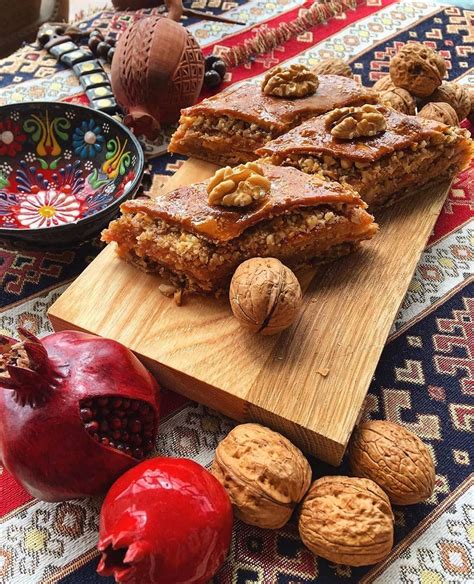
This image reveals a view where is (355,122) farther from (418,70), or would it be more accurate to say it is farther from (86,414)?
(86,414)

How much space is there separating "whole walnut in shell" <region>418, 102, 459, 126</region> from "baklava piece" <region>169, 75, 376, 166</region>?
0.16 metres

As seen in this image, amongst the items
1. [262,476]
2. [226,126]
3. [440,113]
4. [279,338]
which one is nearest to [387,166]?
[440,113]

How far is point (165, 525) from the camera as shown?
91cm

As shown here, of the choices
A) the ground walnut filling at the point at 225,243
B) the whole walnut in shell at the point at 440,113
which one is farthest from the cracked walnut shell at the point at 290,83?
the ground walnut filling at the point at 225,243

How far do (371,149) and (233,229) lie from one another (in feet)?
1.47

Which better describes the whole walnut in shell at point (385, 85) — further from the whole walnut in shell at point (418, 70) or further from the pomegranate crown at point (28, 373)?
the pomegranate crown at point (28, 373)

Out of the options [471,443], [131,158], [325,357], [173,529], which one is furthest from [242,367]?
[131,158]

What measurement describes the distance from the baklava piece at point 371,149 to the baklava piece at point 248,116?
76mm

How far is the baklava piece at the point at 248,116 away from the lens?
163 centimetres

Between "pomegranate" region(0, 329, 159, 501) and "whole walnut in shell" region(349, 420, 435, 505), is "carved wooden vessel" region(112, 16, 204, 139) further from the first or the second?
"whole walnut in shell" region(349, 420, 435, 505)

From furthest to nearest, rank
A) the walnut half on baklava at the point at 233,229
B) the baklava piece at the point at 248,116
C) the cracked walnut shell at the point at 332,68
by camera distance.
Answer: the cracked walnut shell at the point at 332,68 → the baklava piece at the point at 248,116 → the walnut half on baklava at the point at 233,229

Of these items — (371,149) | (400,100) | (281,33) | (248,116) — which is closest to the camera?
(371,149)

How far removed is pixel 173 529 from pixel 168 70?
134cm

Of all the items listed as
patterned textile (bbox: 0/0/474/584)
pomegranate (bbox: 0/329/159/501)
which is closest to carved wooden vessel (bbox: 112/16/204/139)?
patterned textile (bbox: 0/0/474/584)
